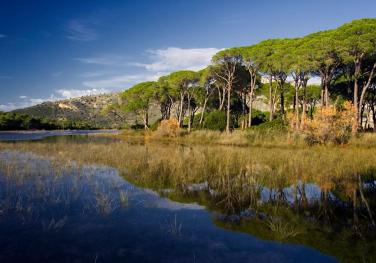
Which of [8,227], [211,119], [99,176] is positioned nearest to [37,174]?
[99,176]

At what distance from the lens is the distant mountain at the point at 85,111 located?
431 feet

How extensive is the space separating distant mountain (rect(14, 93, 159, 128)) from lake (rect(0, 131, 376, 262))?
A: 112626 mm

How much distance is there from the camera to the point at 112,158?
1773 cm

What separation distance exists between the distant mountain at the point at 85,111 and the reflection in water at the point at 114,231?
11459cm

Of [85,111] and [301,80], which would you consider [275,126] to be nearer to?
[301,80]

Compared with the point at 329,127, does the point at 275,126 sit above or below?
below

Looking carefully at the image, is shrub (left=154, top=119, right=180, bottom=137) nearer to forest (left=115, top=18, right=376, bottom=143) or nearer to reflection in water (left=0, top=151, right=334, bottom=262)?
forest (left=115, top=18, right=376, bottom=143)

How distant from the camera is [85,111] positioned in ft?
494

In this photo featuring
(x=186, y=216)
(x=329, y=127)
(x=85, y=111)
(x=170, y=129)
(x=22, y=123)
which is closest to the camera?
(x=186, y=216)

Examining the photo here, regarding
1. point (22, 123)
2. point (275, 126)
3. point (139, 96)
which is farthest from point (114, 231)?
point (22, 123)

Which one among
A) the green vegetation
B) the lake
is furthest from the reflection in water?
the green vegetation

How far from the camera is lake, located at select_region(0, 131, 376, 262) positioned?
18.4 ft

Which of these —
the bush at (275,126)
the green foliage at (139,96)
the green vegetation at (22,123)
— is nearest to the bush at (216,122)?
the bush at (275,126)

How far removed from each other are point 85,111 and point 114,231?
151356mm
